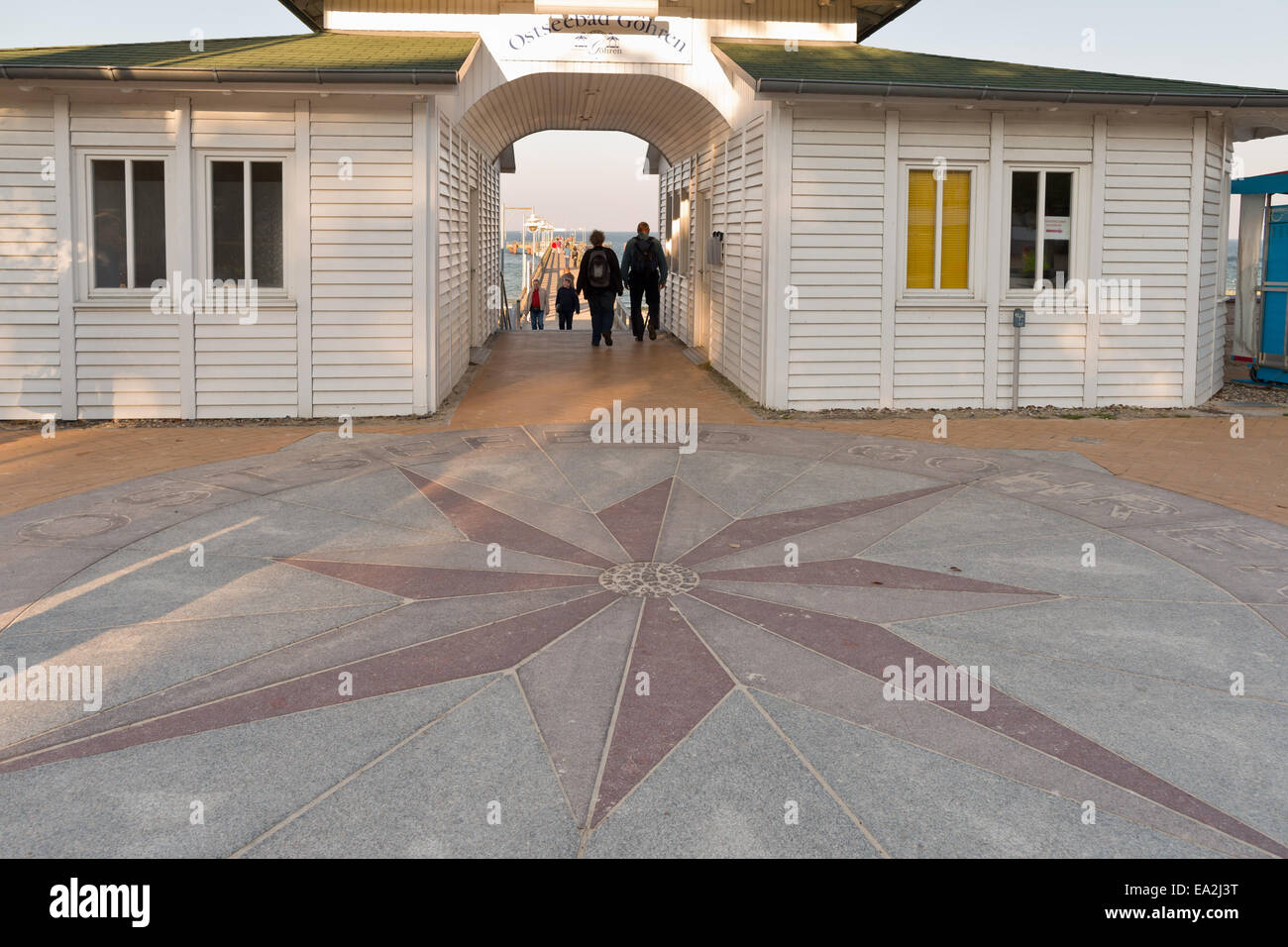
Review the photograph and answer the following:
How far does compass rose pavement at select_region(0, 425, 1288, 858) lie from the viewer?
4.01 m

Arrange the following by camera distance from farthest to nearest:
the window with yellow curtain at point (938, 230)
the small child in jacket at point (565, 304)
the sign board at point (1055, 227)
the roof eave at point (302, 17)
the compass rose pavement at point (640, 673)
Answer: the small child in jacket at point (565, 304) → the roof eave at point (302, 17) → the sign board at point (1055, 227) → the window with yellow curtain at point (938, 230) → the compass rose pavement at point (640, 673)

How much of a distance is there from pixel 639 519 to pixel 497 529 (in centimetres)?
106

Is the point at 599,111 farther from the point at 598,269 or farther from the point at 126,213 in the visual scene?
the point at 126,213

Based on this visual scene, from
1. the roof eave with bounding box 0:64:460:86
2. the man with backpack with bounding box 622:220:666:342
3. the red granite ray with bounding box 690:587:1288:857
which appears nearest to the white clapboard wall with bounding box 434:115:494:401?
the roof eave with bounding box 0:64:460:86

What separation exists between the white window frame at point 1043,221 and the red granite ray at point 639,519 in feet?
21.6

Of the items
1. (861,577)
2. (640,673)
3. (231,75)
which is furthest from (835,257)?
(640,673)

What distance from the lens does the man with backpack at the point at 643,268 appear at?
66.9ft

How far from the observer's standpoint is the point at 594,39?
15.6 m

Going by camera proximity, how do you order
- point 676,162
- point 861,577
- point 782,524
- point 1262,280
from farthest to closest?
point 676,162 < point 1262,280 < point 782,524 < point 861,577

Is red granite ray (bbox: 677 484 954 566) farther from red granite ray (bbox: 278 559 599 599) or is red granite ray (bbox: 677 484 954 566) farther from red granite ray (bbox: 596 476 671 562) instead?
red granite ray (bbox: 278 559 599 599)

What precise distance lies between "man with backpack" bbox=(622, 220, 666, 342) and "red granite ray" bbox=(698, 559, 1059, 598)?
540 inches

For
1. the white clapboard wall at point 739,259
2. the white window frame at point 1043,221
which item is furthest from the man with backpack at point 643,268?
the white window frame at point 1043,221

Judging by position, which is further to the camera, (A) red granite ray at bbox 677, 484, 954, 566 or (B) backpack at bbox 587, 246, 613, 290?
(B) backpack at bbox 587, 246, 613, 290

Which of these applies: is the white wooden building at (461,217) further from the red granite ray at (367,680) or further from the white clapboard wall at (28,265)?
the red granite ray at (367,680)
